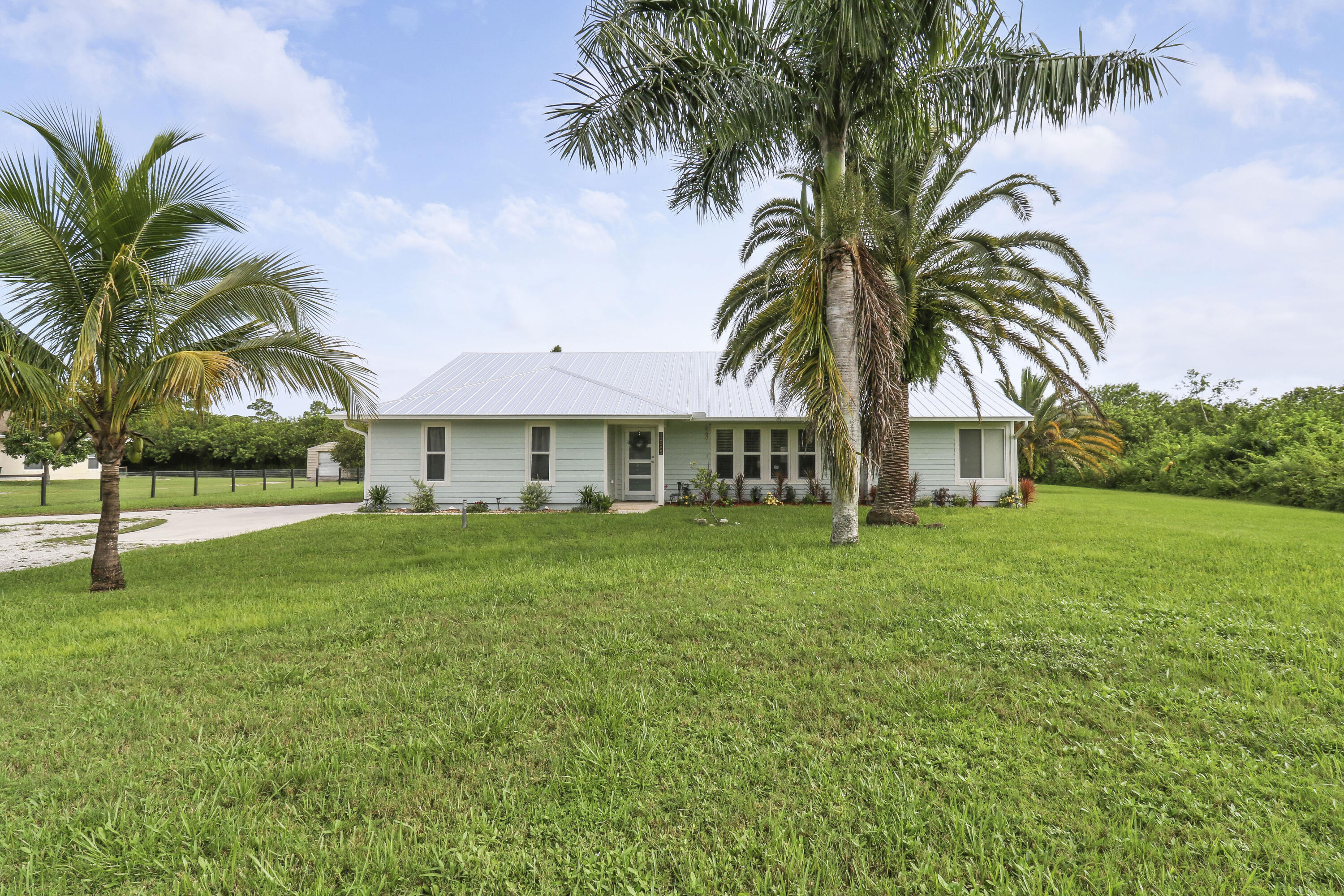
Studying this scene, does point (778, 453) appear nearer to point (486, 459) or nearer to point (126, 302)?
point (486, 459)

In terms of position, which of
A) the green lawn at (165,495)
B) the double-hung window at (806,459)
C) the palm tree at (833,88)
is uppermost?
the palm tree at (833,88)

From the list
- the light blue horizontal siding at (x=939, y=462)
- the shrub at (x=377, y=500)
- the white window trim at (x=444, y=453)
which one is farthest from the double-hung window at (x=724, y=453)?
the shrub at (x=377, y=500)

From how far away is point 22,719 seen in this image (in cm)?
326

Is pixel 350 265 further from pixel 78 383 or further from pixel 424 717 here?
pixel 424 717

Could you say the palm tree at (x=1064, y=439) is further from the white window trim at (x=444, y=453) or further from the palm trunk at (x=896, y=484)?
the white window trim at (x=444, y=453)

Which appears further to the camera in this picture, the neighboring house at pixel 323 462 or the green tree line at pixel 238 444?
the green tree line at pixel 238 444

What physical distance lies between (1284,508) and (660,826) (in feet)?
78.0

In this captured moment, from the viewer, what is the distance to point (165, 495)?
2242 cm

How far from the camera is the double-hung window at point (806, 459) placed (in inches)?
670

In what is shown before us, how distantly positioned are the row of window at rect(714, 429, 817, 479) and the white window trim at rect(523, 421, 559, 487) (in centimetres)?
476

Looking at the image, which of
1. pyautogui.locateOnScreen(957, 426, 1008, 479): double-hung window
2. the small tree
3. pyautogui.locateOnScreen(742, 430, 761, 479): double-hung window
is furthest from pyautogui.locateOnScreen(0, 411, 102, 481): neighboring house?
pyautogui.locateOnScreen(957, 426, 1008, 479): double-hung window

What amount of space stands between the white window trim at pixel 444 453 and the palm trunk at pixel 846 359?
1064cm

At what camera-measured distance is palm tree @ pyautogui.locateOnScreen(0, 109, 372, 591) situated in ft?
20.7

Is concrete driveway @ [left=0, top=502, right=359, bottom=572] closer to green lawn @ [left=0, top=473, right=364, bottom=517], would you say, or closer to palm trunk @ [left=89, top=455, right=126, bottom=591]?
green lawn @ [left=0, top=473, right=364, bottom=517]
